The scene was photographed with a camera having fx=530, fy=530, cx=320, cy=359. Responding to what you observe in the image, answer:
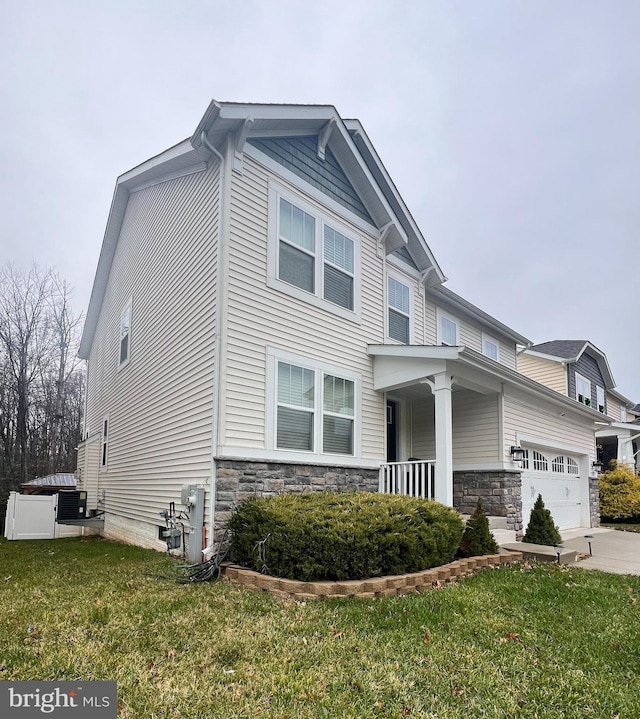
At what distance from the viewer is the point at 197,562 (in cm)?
662

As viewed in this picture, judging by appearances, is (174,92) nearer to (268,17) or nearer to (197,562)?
(268,17)

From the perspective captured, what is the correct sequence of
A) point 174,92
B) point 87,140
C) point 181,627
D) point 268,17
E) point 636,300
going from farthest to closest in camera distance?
point 636,300 < point 87,140 < point 174,92 < point 268,17 < point 181,627

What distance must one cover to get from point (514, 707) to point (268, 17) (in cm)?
1326

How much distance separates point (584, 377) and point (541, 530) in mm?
15281

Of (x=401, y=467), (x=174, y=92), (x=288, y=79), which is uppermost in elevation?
Answer: (x=288, y=79)

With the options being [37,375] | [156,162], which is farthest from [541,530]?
[37,375]

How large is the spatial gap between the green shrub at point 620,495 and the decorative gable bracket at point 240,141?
16351mm

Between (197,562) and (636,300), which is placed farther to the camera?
(636,300)

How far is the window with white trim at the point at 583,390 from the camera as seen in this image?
21406 millimetres

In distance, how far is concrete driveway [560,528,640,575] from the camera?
26.1 feet

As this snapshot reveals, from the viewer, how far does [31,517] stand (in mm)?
12805

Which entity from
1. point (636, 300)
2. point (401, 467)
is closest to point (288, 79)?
point (401, 467)

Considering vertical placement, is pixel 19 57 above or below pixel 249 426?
above

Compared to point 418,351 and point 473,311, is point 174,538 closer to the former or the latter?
point 418,351
